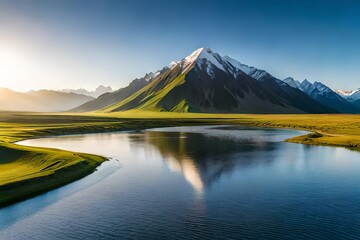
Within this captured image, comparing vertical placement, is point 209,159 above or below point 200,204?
above

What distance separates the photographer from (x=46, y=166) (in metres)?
59.2

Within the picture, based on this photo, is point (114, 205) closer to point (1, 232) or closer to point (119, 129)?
point (1, 232)

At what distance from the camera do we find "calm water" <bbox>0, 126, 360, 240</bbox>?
3353cm

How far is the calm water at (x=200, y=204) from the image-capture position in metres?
33.5

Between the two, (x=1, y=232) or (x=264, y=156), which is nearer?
(x=1, y=232)

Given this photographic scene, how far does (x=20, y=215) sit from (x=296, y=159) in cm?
5911

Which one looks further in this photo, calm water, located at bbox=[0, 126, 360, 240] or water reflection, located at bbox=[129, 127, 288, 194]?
water reflection, located at bbox=[129, 127, 288, 194]

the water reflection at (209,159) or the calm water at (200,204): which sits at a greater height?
the water reflection at (209,159)

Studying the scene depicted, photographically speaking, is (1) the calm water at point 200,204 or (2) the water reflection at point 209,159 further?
(2) the water reflection at point 209,159

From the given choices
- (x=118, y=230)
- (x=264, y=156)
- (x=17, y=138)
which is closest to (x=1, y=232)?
(x=118, y=230)

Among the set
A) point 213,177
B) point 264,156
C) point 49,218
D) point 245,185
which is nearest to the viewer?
point 49,218

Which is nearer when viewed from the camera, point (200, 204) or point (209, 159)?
point (200, 204)

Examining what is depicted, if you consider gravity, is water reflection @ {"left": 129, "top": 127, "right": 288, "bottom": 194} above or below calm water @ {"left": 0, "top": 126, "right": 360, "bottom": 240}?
above

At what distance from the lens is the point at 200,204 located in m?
42.1
